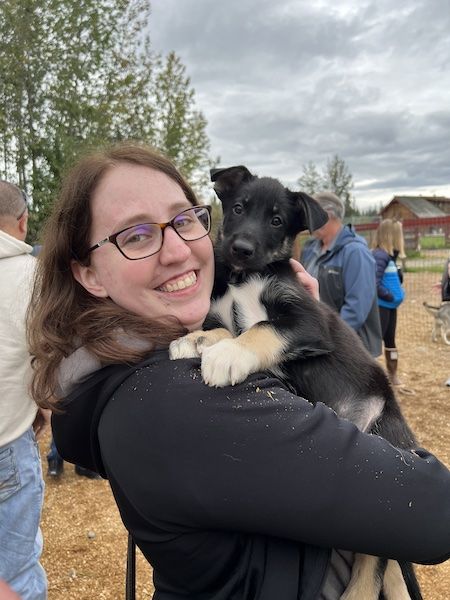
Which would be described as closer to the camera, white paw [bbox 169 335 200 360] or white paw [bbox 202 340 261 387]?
white paw [bbox 202 340 261 387]

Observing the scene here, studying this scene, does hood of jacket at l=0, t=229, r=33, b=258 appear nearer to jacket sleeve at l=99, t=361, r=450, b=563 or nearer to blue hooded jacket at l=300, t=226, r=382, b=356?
jacket sleeve at l=99, t=361, r=450, b=563

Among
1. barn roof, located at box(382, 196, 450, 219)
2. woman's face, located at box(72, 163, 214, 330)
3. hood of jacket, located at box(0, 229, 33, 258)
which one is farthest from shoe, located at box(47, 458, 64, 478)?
barn roof, located at box(382, 196, 450, 219)

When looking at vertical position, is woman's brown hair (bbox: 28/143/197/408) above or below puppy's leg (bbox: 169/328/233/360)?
above

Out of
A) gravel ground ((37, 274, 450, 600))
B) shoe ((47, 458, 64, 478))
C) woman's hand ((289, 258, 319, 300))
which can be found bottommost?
gravel ground ((37, 274, 450, 600))

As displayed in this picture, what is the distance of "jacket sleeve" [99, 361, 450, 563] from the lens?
110 centimetres

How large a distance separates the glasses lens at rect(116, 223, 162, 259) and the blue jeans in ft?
5.62

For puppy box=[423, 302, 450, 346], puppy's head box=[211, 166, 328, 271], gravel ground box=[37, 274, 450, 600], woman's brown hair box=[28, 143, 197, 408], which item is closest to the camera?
woman's brown hair box=[28, 143, 197, 408]

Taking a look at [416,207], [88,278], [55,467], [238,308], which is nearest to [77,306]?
[88,278]

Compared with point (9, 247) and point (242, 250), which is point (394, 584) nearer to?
point (242, 250)

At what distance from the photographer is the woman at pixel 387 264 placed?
7129 mm

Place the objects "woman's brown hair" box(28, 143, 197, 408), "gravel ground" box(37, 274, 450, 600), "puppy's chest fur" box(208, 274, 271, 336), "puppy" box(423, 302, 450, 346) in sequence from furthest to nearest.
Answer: "puppy" box(423, 302, 450, 346) < "gravel ground" box(37, 274, 450, 600) < "puppy's chest fur" box(208, 274, 271, 336) < "woman's brown hair" box(28, 143, 197, 408)

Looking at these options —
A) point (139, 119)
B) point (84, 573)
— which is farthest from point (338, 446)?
point (139, 119)

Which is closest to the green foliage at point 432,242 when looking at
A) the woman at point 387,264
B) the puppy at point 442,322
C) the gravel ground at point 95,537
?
the puppy at point 442,322

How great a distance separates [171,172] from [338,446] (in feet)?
3.38
